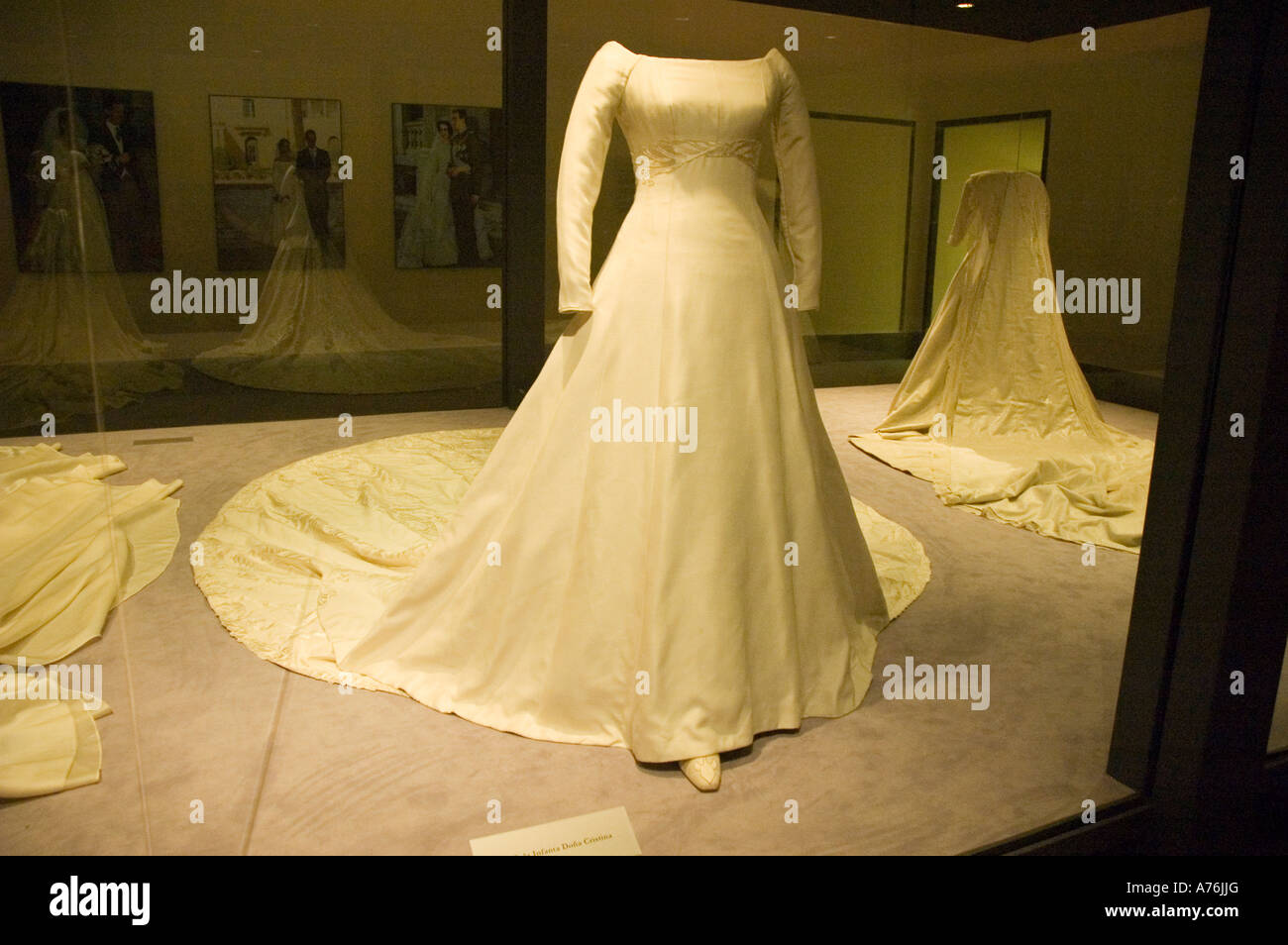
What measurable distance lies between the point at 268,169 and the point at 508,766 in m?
2.10

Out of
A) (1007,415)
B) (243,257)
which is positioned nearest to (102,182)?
(243,257)

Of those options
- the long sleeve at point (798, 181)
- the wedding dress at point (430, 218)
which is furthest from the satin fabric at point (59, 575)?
the long sleeve at point (798, 181)

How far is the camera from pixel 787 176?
2354mm

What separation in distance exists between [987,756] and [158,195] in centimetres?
258

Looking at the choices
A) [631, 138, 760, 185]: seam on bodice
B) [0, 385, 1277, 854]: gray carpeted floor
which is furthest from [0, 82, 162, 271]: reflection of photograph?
[631, 138, 760, 185]: seam on bodice

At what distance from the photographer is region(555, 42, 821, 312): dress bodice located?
7.00 ft

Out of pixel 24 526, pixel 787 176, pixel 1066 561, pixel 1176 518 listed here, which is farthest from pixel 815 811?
pixel 24 526

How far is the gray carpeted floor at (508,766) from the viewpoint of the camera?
1892mm

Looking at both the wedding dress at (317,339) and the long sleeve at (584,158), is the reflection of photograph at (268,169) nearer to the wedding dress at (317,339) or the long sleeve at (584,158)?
the wedding dress at (317,339)

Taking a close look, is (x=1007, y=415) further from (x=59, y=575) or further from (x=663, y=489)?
(x=59, y=575)

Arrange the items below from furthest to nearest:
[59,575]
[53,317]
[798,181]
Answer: [59,575]
[798,181]
[53,317]

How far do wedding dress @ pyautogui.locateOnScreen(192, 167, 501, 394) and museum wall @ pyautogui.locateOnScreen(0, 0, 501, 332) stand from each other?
0.34 ft

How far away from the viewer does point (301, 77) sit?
3.15 meters
